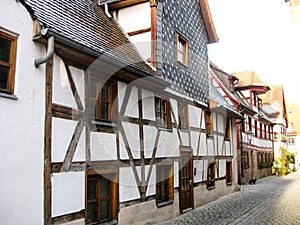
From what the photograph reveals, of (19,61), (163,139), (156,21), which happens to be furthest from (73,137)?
(156,21)

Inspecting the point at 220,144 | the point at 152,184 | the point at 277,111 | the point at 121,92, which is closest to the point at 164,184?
the point at 152,184

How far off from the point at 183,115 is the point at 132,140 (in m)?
3.66

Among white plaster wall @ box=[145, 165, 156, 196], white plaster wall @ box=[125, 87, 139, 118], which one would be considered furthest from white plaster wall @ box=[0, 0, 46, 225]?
white plaster wall @ box=[145, 165, 156, 196]

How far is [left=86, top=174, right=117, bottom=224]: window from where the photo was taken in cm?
700

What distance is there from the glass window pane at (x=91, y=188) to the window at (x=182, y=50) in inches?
225

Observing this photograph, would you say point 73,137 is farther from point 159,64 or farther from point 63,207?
point 159,64

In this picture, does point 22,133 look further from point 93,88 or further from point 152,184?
point 152,184

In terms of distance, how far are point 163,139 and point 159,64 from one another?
213cm

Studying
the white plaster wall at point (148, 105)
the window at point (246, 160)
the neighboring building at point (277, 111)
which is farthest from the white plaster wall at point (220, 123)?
the neighboring building at point (277, 111)

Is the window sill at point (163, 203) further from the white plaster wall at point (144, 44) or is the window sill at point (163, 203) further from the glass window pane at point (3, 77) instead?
the glass window pane at point (3, 77)

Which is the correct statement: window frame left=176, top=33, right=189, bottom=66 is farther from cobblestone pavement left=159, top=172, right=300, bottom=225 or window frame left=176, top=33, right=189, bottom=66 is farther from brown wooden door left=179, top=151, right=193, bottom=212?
cobblestone pavement left=159, top=172, right=300, bottom=225

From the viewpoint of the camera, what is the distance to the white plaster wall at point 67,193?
5.96m

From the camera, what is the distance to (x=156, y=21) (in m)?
9.77

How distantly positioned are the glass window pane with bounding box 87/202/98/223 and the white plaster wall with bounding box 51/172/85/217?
0.38 meters
